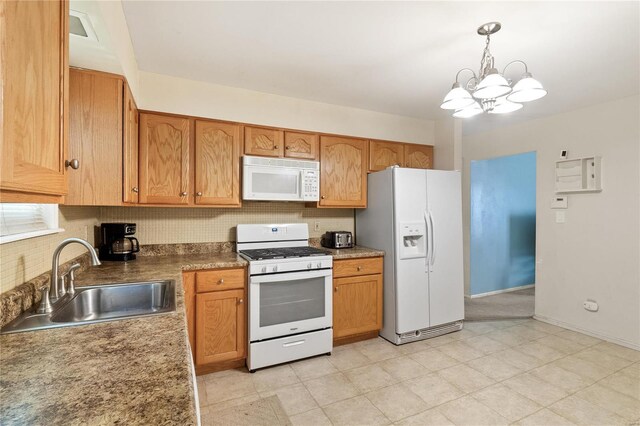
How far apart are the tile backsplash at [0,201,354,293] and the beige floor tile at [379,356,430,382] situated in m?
Answer: 1.48

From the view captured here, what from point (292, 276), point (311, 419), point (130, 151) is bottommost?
point (311, 419)

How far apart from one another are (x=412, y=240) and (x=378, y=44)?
73.1 inches

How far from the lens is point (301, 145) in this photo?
3062mm

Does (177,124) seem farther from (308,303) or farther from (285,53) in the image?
(308,303)

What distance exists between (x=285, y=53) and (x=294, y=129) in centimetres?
88

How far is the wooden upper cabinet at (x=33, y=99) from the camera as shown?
650 mm

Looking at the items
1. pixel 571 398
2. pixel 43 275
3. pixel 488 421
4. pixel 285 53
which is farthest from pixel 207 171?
pixel 571 398

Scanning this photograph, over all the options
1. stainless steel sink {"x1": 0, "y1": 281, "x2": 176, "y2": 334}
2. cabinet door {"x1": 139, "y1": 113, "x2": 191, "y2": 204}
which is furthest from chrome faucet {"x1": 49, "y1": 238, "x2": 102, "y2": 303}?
cabinet door {"x1": 139, "y1": 113, "x2": 191, "y2": 204}

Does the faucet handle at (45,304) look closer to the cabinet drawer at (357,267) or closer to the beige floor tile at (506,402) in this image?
the cabinet drawer at (357,267)

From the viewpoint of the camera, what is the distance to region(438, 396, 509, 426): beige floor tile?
189 cm

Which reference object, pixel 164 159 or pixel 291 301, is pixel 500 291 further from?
pixel 164 159

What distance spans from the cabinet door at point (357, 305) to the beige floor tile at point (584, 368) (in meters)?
1.55

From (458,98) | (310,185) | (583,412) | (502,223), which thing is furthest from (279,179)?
(502,223)

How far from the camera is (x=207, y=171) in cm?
267
